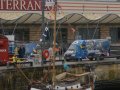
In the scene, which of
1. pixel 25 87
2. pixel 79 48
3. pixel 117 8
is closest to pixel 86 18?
pixel 117 8

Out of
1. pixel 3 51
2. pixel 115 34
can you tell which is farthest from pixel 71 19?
pixel 3 51

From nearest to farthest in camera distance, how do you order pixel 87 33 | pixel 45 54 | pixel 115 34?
1. pixel 45 54
2. pixel 87 33
3. pixel 115 34

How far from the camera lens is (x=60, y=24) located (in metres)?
53.2

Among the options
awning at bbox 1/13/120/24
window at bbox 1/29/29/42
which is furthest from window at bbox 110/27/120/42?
window at bbox 1/29/29/42

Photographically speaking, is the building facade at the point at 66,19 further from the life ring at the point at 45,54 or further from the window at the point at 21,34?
the life ring at the point at 45,54

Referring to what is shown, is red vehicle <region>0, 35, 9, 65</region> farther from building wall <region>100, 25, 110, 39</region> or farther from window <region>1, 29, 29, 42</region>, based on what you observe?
building wall <region>100, 25, 110, 39</region>

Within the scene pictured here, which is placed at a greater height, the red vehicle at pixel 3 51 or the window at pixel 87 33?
the window at pixel 87 33

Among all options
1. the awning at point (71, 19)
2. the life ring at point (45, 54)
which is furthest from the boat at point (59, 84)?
the awning at point (71, 19)

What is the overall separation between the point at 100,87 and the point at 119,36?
83.4 feet

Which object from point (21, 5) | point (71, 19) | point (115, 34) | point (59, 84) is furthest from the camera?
point (115, 34)

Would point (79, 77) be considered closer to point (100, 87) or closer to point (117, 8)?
point (100, 87)

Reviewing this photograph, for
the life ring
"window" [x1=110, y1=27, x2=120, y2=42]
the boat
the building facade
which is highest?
the building facade

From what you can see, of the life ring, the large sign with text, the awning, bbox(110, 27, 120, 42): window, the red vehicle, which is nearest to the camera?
the life ring

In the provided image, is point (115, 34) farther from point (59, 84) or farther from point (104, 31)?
point (59, 84)
